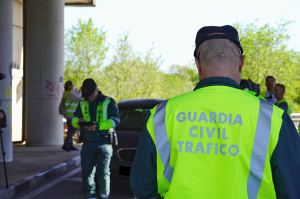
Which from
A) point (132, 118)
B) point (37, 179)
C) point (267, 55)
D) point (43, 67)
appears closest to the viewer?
point (132, 118)

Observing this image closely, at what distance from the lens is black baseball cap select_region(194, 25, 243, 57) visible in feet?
8.73

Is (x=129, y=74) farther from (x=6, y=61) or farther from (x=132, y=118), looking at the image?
(x=132, y=118)

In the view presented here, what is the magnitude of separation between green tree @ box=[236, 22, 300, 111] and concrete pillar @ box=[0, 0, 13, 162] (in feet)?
104

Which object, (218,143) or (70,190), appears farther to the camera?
(70,190)

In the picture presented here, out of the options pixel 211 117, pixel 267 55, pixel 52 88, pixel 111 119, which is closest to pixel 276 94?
pixel 111 119

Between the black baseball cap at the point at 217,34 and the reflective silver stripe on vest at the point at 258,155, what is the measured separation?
0.39 m

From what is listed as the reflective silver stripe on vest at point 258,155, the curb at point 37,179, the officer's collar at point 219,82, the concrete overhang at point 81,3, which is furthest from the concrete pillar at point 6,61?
the reflective silver stripe on vest at point 258,155

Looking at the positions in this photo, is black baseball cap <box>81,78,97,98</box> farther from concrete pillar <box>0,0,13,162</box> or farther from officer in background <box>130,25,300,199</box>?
concrete pillar <box>0,0,13,162</box>

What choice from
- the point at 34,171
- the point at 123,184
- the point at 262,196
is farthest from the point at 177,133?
the point at 34,171

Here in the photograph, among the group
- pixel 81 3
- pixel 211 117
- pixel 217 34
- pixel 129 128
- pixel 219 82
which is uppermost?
pixel 81 3

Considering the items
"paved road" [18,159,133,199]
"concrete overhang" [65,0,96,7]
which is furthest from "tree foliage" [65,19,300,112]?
"paved road" [18,159,133,199]

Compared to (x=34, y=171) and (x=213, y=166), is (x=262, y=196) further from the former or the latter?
(x=34, y=171)

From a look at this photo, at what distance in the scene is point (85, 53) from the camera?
135 ft

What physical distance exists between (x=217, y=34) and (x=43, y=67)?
50.8 feet
